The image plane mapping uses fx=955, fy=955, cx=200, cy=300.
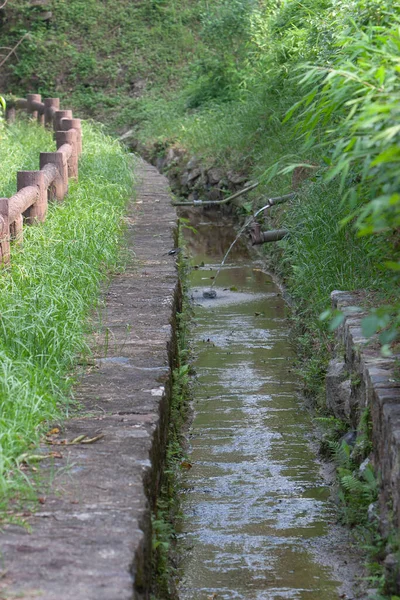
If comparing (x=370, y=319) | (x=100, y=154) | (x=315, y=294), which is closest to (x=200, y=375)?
(x=315, y=294)

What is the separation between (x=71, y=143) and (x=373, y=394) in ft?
20.8

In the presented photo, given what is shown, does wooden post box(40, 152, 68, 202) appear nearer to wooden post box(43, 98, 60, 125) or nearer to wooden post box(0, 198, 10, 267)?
wooden post box(0, 198, 10, 267)

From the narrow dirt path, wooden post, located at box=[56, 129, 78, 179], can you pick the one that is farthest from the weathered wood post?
the narrow dirt path

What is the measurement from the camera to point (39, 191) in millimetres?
6723

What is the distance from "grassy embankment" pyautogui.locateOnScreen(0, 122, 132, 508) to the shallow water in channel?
2.90 ft

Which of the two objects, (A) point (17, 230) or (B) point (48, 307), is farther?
(A) point (17, 230)

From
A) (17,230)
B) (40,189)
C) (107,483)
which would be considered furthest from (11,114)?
(107,483)

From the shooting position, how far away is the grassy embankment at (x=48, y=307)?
3508 mm

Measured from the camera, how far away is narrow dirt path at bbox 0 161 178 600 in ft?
8.67

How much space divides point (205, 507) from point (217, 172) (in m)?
9.33

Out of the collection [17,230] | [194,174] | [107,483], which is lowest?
[194,174]

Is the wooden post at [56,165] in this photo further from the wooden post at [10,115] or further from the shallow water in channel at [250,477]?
the wooden post at [10,115]

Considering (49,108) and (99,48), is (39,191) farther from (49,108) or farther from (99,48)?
(99,48)

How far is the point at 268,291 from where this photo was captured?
8.77m
